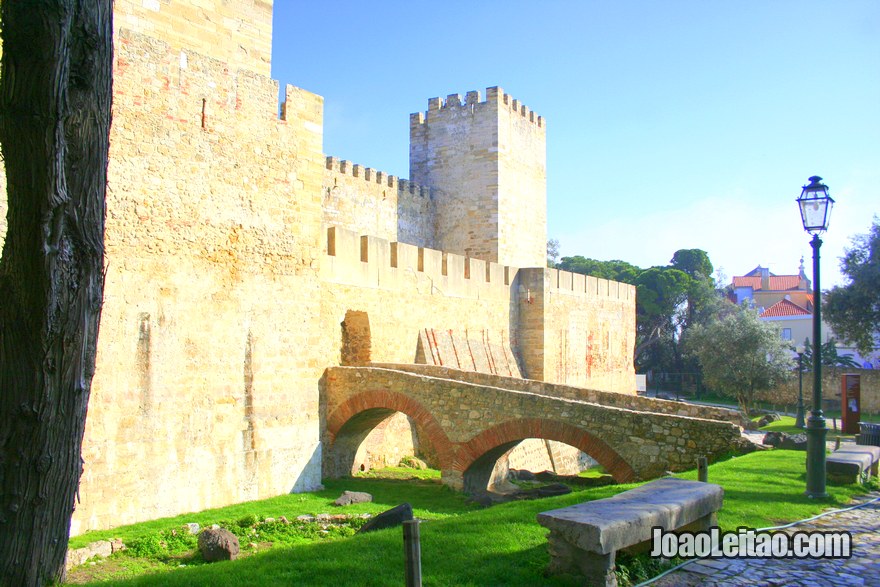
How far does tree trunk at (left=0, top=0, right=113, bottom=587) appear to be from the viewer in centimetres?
377

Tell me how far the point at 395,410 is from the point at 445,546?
270 inches

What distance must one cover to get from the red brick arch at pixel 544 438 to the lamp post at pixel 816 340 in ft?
8.42

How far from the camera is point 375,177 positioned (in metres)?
23.0

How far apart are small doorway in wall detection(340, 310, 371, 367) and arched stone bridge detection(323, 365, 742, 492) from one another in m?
0.89

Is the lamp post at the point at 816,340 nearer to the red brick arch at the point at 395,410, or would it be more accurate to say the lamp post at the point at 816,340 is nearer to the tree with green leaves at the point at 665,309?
the red brick arch at the point at 395,410

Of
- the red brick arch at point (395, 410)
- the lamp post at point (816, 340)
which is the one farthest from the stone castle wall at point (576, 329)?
the lamp post at point (816, 340)

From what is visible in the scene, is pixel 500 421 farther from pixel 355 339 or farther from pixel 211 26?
pixel 211 26

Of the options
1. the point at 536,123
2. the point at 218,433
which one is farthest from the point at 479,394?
the point at 536,123

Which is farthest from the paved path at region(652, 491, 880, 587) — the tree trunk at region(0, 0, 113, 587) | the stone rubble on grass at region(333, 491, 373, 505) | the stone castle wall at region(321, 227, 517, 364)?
the stone castle wall at region(321, 227, 517, 364)

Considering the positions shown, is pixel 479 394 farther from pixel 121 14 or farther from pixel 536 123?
pixel 536 123

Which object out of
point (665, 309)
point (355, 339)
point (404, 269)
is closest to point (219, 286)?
point (355, 339)

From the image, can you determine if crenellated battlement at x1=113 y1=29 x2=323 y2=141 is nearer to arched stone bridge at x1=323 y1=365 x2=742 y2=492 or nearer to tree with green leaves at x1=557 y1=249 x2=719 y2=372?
arched stone bridge at x1=323 y1=365 x2=742 y2=492

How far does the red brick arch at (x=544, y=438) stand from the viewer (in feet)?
32.7

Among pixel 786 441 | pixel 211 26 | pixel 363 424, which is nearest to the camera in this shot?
pixel 211 26
